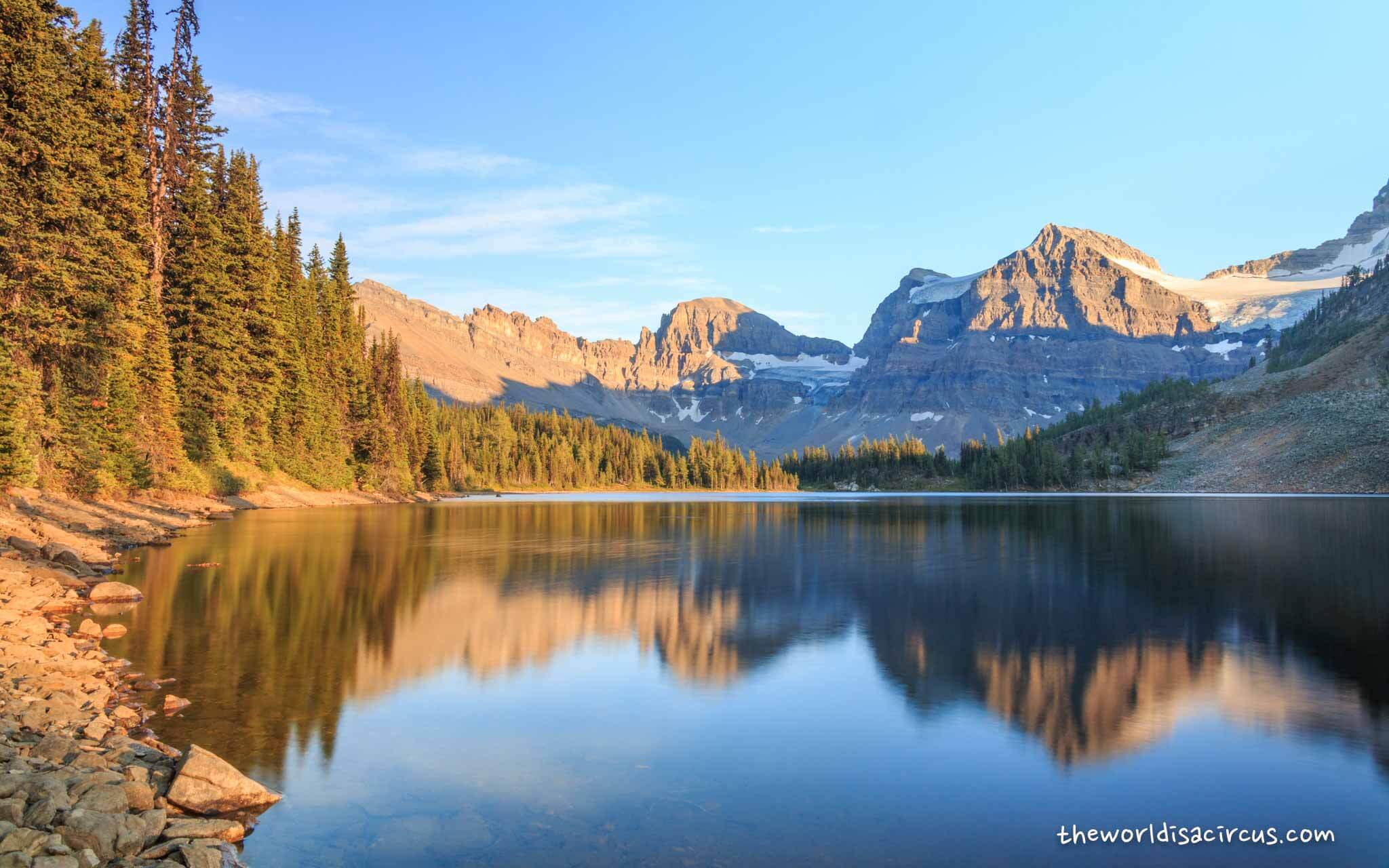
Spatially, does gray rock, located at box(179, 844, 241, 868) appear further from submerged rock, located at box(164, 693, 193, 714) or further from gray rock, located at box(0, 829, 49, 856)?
submerged rock, located at box(164, 693, 193, 714)

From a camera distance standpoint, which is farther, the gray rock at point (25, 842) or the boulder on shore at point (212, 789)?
the boulder on shore at point (212, 789)

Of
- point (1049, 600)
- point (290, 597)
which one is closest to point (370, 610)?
point (290, 597)

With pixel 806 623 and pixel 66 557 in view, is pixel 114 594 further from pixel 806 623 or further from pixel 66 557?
pixel 806 623

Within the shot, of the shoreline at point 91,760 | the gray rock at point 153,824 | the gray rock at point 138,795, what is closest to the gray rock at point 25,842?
the shoreline at point 91,760

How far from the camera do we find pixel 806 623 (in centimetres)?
2519

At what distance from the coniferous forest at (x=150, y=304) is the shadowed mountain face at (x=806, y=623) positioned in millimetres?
9434

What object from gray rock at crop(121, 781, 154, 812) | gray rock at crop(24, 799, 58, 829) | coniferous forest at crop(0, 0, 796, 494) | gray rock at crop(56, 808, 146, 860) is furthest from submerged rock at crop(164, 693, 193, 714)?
coniferous forest at crop(0, 0, 796, 494)

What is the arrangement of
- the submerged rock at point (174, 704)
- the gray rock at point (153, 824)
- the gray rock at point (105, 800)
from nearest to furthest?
1. the gray rock at point (153, 824)
2. the gray rock at point (105, 800)
3. the submerged rock at point (174, 704)

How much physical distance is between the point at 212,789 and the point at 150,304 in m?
56.8

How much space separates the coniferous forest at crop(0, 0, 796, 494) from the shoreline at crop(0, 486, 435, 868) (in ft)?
59.4

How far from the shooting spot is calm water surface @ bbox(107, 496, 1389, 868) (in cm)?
1036

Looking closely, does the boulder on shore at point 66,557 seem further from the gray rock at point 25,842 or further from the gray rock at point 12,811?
the gray rock at point 25,842

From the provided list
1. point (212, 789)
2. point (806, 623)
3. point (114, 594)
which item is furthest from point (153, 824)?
point (114, 594)

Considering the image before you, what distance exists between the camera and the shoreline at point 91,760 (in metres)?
8.37
